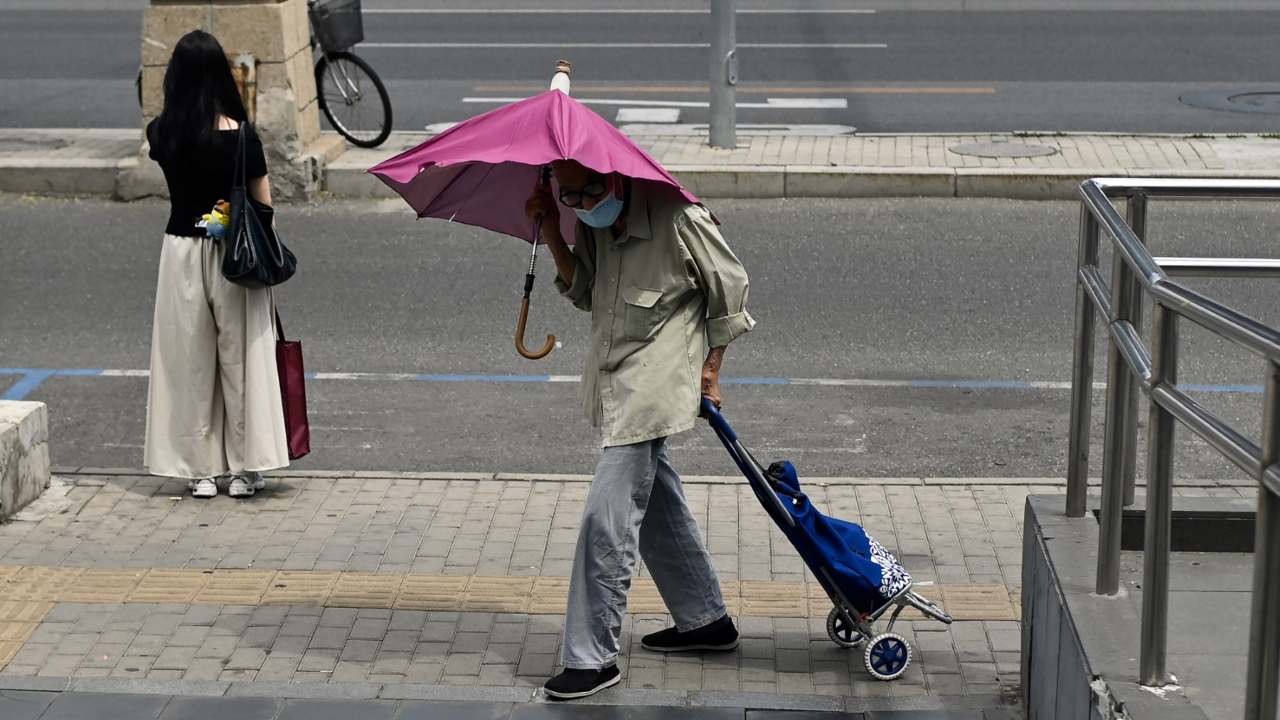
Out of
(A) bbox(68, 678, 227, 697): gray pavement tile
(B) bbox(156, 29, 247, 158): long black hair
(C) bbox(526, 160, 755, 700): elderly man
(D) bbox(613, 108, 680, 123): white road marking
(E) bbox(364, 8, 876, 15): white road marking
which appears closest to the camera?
(C) bbox(526, 160, 755, 700): elderly man

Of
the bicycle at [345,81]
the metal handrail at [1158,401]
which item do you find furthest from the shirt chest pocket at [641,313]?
the bicycle at [345,81]

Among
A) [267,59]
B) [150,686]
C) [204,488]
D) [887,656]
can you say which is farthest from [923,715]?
[267,59]

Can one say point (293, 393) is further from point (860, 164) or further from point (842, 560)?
point (860, 164)

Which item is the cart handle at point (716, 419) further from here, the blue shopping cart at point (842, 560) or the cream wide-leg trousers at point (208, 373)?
the cream wide-leg trousers at point (208, 373)

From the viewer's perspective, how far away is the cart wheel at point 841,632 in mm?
5656

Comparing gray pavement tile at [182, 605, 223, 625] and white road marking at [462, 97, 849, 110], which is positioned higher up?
white road marking at [462, 97, 849, 110]

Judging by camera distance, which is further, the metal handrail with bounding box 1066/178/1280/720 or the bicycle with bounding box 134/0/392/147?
the bicycle with bounding box 134/0/392/147

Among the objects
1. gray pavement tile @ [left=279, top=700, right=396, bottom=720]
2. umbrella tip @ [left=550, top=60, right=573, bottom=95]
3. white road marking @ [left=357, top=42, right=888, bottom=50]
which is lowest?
gray pavement tile @ [left=279, top=700, right=396, bottom=720]

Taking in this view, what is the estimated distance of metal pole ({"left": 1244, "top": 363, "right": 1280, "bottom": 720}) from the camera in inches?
122

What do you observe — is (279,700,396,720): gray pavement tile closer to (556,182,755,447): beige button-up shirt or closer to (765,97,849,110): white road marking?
(556,182,755,447): beige button-up shirt

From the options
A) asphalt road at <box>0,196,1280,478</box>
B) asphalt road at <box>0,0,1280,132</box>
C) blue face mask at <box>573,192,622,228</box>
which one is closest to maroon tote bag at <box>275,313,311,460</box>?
asphalt road at <box>0,196,1280,478</box>

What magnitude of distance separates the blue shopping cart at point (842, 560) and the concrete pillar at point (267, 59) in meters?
8.23

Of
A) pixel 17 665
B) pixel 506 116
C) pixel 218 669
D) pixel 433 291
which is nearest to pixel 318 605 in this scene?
pixel 218 669

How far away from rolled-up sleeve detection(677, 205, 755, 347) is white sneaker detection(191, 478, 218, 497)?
9.95 feet
